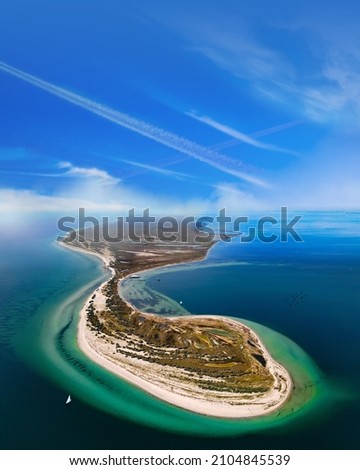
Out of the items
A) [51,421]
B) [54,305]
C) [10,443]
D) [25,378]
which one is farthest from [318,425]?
[54,305]

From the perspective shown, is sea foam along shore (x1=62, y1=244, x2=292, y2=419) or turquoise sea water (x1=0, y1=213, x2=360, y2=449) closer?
turquoise sea water (x1=0, y1=213, x2=360, y2=449)

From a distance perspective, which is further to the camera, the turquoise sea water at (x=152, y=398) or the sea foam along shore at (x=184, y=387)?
the sea foam along shore at (x=184, y=387)

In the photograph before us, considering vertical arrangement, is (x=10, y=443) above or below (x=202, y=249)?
below

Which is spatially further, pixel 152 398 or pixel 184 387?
pixel 184 387

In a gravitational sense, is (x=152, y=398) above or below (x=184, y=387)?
below

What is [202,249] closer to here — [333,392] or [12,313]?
[12,313]
